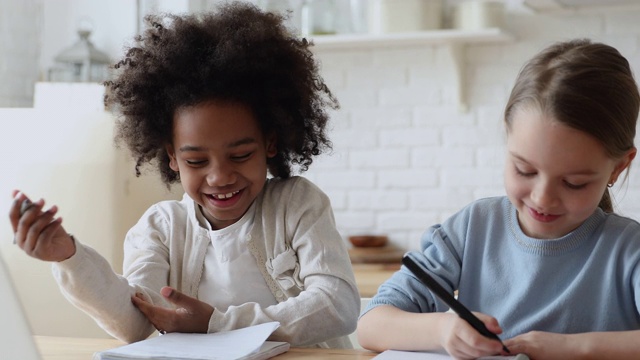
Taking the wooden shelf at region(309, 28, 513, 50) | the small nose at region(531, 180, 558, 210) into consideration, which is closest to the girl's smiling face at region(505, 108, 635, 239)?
the small nose at region(531, 180, 558, 210)

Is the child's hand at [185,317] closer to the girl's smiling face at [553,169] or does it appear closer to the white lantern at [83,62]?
the girl's smiling face at [553,169]

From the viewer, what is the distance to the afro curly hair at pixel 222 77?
5.12ft

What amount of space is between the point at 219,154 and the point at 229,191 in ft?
0.22

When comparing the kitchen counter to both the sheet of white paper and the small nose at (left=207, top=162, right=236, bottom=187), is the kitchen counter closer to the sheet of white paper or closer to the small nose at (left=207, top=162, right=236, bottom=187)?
the small nose at (left=207, top=162, right=236, bottom=187)

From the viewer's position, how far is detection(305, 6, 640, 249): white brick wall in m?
3.21

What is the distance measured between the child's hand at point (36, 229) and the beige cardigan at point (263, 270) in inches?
2.2

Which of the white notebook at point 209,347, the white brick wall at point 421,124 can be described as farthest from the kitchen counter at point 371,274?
the white notebook at point 209,347

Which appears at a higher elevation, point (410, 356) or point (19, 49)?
point (19, 49)

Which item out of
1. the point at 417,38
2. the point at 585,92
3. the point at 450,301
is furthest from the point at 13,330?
the point at 417,38

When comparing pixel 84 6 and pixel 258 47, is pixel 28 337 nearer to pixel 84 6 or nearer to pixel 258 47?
pixel 258 47

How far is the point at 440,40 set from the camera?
3172 mm

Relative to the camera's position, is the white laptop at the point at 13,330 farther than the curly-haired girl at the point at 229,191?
No

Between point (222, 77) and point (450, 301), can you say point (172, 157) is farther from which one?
point (450, 301)

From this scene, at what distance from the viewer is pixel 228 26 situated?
1.62 meters
